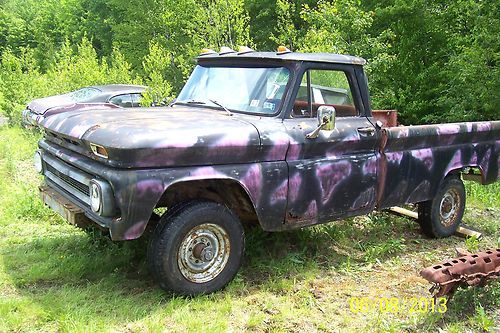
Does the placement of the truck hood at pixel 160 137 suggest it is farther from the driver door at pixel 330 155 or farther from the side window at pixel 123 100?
the side window at pixel 123 100

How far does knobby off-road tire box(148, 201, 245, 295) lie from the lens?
4.05m

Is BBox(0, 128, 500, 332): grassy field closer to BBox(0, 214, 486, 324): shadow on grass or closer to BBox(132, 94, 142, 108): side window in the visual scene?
BBox(0, 214, 486, 324): shadow on grass

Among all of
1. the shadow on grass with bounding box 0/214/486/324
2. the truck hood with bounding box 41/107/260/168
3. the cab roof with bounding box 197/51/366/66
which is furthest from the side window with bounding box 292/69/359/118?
the shadow on grass with bounding box 0/214/486/324

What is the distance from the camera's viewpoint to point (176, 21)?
22781mm

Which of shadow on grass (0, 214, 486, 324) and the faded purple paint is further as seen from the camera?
the faded purple paint

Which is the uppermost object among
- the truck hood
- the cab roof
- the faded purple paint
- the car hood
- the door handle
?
the cab roof

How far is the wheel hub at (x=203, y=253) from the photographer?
165 inches

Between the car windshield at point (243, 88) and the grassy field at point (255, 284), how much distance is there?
4.63ft

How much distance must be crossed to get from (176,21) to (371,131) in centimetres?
1907

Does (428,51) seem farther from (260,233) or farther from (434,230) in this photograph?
(260,233)

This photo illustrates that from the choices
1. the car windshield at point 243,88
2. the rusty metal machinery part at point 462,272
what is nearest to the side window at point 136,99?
the car windshield at point 243,88


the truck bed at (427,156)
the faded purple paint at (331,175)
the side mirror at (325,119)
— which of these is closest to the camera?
the side mirror at (325,119)

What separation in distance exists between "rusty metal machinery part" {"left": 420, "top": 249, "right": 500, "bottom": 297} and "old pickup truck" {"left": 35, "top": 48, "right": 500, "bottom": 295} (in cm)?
122

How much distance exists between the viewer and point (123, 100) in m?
12.7
